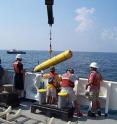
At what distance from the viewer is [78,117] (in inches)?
396

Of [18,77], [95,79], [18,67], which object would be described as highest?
[18,67]

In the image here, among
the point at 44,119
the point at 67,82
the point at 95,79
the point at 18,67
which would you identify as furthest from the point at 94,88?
the point at 18,67

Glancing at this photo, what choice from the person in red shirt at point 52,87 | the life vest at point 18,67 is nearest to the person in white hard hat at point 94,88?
the person in red shirt at point 52,87

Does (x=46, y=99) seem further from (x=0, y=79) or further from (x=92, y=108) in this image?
(x=0, y=79)

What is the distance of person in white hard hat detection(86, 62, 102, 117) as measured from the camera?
10.1 m

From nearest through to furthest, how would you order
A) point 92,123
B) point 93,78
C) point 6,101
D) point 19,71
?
point 92,123 < point 93,78 < point 6,101 < point 19,71

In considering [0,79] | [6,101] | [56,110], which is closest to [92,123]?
[56,110]

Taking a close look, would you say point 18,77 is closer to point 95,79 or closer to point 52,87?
point 52,87

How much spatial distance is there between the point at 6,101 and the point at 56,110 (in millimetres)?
2054

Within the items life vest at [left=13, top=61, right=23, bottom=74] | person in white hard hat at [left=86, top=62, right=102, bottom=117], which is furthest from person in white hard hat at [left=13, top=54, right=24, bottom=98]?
person in white hard hat at [left=86, top=62, right=102, bottom=117]

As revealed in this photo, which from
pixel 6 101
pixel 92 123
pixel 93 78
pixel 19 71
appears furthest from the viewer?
pixel 19 71

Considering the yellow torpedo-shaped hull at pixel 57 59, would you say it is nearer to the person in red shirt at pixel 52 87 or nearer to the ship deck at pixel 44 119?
the person in red shirt at pixel 52 87

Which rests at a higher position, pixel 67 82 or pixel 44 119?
pixel 67 82

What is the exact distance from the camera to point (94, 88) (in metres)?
10.2
